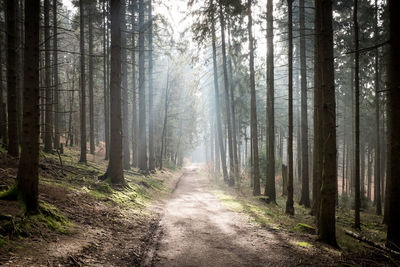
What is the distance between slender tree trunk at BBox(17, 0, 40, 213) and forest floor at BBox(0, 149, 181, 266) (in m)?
0.33

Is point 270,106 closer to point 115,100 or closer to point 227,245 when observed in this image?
point 115,100

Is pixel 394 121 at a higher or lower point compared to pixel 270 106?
lower

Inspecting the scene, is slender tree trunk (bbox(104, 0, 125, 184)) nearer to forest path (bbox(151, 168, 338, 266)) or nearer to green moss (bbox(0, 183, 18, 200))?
forest path (bbox(151, 168, 338, 266))

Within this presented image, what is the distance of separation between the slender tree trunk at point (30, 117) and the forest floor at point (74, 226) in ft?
1.09

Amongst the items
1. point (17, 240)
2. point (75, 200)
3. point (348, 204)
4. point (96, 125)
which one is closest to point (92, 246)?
A: point (17, 240)

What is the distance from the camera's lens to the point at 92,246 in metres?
4.75

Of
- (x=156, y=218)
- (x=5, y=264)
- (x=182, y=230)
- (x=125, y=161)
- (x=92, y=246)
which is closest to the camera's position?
(x=5, y=264)

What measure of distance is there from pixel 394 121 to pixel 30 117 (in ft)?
28.2

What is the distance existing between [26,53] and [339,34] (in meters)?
17.4

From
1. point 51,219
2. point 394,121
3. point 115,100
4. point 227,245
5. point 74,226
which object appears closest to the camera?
point 51,219

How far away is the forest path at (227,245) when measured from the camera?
15.2 feet

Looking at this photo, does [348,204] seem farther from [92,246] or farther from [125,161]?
[92,246]

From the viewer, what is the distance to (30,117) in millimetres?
4938

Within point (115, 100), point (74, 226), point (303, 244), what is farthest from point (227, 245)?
point (115, 100)
